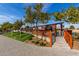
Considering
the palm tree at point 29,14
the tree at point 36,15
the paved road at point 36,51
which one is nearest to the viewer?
the paved road at point 36,51

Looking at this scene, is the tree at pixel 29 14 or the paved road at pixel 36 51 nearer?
the paved road at pixel 36 51

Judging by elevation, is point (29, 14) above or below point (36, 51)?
above

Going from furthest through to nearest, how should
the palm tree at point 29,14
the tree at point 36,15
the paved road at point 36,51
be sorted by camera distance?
the palm tree at point 29,14 → the tree at point 36,15 → the paved road at point 36,51

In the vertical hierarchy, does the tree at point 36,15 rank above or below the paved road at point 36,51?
above

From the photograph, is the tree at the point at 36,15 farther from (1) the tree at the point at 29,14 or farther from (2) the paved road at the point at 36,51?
(2) the paved road at the point at 36,51

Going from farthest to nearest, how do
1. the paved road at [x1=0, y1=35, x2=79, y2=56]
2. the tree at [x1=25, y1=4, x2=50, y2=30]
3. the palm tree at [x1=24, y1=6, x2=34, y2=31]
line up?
the palm tree at [x1=24, y1=6, x2=34, y2=31], the tree at [x1=25, y1=4, x2=50, y2=30], the paved road at [x1=0, y1=35, x2=79, y2=56]

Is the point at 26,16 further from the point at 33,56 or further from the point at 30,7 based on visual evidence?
the point at 33,56

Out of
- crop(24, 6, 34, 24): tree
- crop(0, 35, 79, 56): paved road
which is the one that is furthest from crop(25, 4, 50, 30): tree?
crop(0, 35, 79, 56): paved road

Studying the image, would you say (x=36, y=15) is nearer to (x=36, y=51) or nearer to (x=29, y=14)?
(x=29, y=14)

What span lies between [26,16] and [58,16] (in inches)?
248

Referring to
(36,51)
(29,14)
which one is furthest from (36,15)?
(36,51)

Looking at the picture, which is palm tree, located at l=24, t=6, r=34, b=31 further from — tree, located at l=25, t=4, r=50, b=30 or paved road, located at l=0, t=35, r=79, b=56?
paved road, located at l=0, t=35, r=79, b=56

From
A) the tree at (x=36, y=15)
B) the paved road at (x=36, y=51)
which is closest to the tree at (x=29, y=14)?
the tree at (x=36, y=15)

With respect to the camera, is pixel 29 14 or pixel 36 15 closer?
pixel 36 15
